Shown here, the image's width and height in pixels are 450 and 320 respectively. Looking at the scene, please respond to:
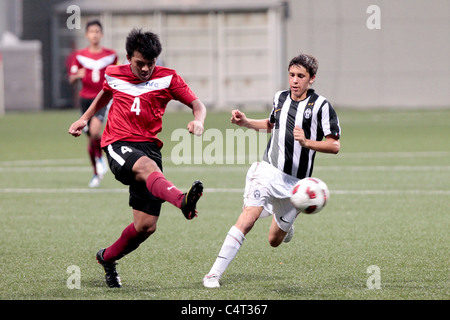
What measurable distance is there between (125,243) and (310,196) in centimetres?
152

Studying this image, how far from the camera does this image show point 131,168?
597 centimetres

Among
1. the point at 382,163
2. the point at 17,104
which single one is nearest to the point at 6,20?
the point at 17,104

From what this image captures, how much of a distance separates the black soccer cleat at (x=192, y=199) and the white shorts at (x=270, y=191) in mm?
1035

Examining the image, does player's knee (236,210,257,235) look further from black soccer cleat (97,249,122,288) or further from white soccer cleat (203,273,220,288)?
black soccer cleat (97,249,122,288)

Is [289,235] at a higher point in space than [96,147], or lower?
lower

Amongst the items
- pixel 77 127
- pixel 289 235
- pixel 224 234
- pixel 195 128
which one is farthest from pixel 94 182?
pixel 195 128

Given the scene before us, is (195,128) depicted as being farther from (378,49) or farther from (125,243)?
(378,49)

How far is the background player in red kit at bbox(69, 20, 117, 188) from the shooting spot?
12.7 m

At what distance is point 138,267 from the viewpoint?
6.90 metres

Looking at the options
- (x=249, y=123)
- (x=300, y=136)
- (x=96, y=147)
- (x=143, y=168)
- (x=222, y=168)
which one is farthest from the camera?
(x=222, y=168)

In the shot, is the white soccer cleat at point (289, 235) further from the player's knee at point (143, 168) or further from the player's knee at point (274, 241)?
the player's knee at point (143, 168)

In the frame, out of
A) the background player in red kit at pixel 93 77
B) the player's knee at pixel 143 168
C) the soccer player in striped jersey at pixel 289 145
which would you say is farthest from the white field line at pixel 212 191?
the player's knee at pixel 143 168

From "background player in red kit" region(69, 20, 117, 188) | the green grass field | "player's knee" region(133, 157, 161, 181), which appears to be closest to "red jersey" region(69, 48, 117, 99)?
"background player in red kit" region(69, 20, 117, 188)

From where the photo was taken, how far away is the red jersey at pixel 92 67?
13055 millimetres
